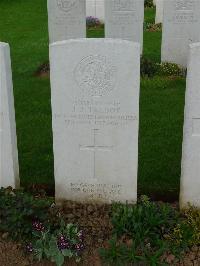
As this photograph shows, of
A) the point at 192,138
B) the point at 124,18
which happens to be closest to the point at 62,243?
the point at 192,138

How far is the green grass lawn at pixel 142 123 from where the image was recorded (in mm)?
5844

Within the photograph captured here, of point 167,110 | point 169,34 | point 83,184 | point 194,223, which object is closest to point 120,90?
point 83,184

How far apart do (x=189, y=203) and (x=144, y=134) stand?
217 cm

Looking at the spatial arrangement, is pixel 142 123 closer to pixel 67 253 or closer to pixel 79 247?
pixel 79 247

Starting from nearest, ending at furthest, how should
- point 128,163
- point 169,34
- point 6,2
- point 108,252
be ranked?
point 108,252 < point 128,163 < point 169,34 < point 6,2

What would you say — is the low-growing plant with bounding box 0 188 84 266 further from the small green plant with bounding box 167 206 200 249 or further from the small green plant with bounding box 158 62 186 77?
the small green plant with bounding box 158 62 186 77

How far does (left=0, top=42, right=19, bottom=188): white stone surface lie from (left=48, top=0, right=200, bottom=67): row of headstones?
5.79 m

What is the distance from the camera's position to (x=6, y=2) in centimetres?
1953

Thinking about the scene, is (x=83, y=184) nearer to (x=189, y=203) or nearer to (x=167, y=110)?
(x=189, y=203)

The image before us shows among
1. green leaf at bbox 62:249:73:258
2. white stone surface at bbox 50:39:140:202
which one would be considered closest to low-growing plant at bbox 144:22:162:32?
white stone surface at bbox 50:39:140:202

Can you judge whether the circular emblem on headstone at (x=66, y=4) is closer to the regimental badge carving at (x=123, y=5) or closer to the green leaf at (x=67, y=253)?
the regimental badge carving at (x=123, y=5)

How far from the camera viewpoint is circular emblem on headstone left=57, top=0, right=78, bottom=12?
10211mm

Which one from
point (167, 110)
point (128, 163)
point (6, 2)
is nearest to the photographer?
point (128, 163)

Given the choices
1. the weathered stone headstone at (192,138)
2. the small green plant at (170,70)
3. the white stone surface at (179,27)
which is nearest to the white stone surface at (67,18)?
the white stone surface at (179,27)
